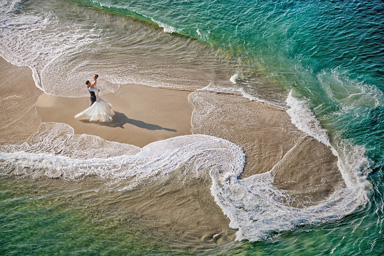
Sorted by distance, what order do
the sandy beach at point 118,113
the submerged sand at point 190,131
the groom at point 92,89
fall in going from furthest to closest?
the sandy beach at point 118,113, the groom at point 92,89, the submerged sand at point 190,131

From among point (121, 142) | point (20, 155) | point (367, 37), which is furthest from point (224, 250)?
point (367, 37)

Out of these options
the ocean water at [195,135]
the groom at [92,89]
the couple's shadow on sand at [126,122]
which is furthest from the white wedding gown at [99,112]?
the ocean water at [195,135]

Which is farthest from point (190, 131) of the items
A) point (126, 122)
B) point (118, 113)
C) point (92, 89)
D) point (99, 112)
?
point (92, 89)

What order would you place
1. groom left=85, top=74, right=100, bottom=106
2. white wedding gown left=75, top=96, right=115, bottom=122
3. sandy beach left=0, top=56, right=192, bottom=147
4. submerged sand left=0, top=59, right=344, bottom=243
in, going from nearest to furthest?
submerged sand left=0, top=59, right=344, bottom=243, groom left=85, top=74, right=100, bottom=106, sandy beach left=0, top=56, right=192, bottom=147, white wedding gown left=75, top=96, right=115, bottom=122

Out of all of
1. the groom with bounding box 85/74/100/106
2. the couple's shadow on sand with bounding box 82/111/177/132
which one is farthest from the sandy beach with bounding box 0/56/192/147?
the groom with bounding box 85/74/100/106

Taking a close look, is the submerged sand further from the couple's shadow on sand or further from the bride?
the bride

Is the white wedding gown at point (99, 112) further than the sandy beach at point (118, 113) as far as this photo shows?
Yes

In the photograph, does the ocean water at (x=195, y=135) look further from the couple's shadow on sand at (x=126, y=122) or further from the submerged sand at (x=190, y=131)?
the couple's shadow on sand at (x=126, y=122)
